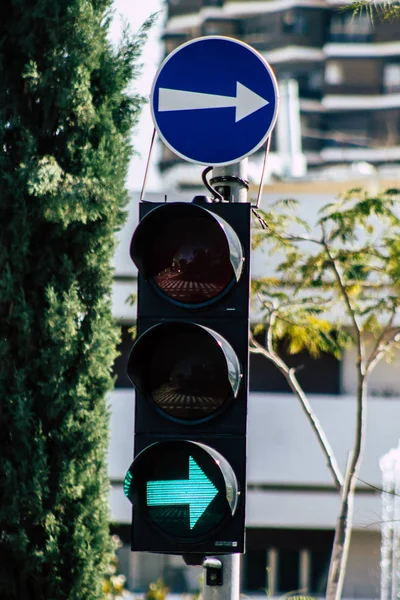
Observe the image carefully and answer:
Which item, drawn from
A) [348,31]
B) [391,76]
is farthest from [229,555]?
[348,31]

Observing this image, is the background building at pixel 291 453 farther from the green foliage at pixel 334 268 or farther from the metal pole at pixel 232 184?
the metal pole at pixel 232 184

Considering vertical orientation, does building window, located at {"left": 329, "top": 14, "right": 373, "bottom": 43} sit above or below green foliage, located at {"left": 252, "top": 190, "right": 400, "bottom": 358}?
above

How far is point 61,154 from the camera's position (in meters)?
5.96

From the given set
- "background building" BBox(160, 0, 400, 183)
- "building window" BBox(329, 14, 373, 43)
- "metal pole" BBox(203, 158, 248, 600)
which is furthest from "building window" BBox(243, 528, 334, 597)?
"building window" BBox(329, 14, 373, 43)

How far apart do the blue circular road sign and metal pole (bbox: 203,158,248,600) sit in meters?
0.06

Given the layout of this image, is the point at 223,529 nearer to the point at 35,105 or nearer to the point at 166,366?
the point at 166,366

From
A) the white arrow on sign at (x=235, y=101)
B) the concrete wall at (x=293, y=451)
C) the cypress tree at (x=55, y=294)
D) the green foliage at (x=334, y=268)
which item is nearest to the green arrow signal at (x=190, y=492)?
the white arrow on sign at (x=235, y=101)

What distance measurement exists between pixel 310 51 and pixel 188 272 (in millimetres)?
50938

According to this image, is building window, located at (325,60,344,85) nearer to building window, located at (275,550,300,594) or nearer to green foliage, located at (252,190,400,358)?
building window, located at (275,550,300,594)

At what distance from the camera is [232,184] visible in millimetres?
3146

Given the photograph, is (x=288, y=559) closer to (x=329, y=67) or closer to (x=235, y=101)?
(x=235, y=101)

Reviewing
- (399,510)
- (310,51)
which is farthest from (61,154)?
(310,51)

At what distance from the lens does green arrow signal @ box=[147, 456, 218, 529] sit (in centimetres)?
264

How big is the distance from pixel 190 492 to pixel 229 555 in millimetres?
283
